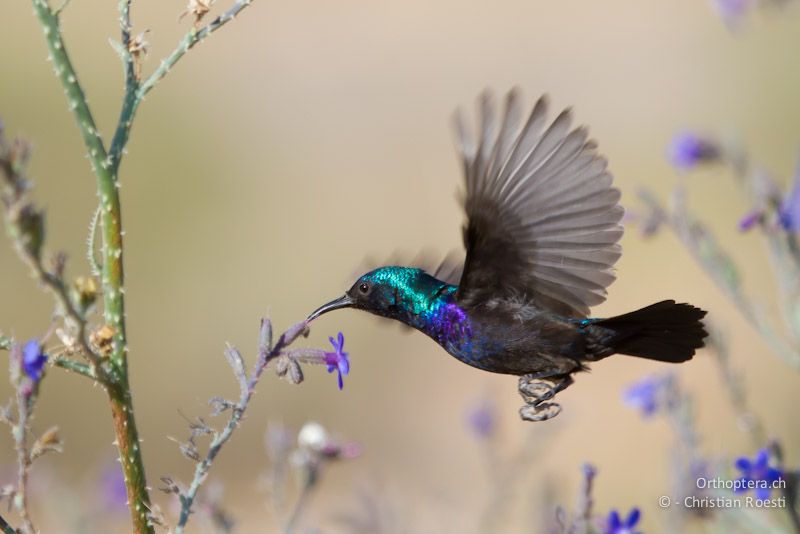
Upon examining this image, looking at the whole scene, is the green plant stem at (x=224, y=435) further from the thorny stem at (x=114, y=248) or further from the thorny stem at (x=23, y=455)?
the thorny stem at (x=23, y=455)

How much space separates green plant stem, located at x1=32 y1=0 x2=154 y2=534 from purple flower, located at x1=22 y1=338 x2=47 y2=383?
0.53 feet

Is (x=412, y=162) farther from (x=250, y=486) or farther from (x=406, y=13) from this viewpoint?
(x=250, y=486)

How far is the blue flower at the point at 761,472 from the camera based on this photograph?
2.48 meters

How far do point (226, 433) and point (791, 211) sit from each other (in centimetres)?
200

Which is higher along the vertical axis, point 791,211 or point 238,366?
point 791,211

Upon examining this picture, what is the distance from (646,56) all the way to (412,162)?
3547mm

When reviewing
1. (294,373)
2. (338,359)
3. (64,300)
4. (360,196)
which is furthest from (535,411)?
(360,196)

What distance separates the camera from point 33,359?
175cm

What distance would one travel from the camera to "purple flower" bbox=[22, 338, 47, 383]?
5.73 ft

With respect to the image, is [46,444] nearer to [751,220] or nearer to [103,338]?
[103,338]

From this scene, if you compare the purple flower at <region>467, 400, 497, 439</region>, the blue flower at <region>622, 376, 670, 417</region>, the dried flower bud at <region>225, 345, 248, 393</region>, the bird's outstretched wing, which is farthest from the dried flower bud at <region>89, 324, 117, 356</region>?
the purple flower at <region>467, 400, 497, 439</region>

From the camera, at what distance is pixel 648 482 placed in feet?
22.1

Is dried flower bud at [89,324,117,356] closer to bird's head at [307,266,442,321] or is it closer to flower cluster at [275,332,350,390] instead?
flower cluster at [275,332,350,390]

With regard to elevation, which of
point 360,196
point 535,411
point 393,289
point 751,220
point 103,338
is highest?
point 360,196
